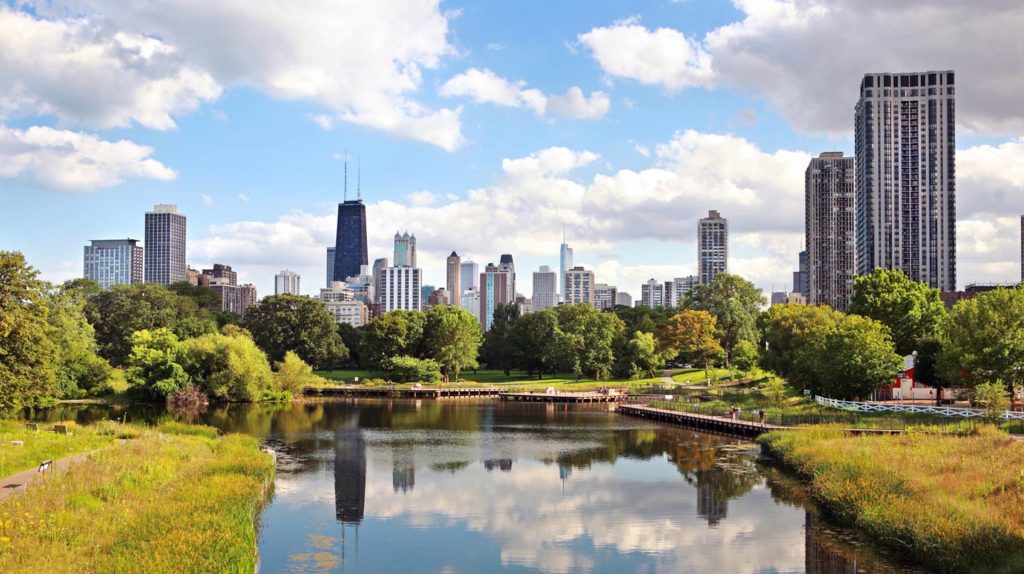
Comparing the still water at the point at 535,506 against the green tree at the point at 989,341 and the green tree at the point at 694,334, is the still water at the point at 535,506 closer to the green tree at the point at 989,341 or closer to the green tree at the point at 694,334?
the green tree at the point at 989,341

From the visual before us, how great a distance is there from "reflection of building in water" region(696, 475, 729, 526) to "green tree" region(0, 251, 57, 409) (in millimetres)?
41609

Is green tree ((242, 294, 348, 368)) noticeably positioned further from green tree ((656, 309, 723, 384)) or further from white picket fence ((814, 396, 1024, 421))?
white picket fence ((814, 396, 1024, 421))

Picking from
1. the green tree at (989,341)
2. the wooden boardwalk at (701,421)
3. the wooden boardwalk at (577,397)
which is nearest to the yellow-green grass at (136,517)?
the wooden boardwalk at (701,421)

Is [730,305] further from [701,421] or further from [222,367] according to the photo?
[222,367]

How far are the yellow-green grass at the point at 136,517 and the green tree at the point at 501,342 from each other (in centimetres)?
9399

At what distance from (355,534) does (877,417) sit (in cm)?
3768

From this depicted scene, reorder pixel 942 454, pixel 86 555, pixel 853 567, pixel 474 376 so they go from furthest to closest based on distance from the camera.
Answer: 1. pixel 474 376
2. pixel 942 454
3. pixel 853 567
4. pixel 86 555

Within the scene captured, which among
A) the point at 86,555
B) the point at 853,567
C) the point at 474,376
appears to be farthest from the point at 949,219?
the point at 86,555

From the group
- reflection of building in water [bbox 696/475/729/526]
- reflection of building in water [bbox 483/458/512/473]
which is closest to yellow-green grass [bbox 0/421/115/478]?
reflection of building in water [bbox 483/458/512/473]

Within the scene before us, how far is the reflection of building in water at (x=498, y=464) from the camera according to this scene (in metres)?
46.8

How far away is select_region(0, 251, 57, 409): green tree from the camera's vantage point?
175 ft

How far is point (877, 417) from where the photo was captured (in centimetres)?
5459

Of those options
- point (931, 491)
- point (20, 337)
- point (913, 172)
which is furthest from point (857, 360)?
point (913, 172)

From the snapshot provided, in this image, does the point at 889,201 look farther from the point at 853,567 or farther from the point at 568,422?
the point at 853,567
